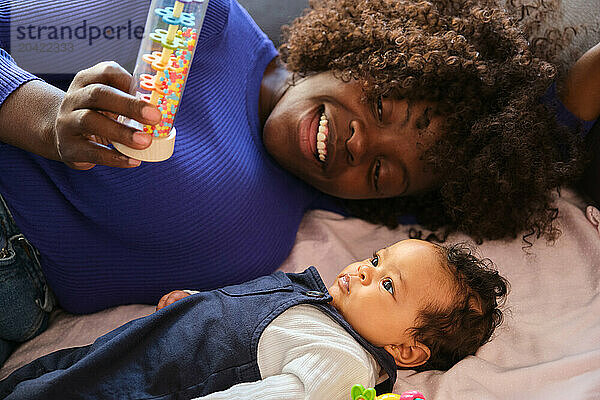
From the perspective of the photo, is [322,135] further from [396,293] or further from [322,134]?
[396,293]

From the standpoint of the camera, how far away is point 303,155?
1.43m

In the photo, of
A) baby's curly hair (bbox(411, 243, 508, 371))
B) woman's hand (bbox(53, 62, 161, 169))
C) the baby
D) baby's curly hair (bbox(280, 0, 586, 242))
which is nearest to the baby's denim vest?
the baby

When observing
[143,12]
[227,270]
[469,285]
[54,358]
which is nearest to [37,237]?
[54,358]

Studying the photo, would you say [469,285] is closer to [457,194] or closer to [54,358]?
[457,194]

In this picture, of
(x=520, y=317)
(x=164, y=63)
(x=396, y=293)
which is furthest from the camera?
(x=520, y=317)

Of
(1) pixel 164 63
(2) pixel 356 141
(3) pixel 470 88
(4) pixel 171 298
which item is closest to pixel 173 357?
(4) pixel 171 298

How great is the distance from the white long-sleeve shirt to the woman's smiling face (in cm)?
43

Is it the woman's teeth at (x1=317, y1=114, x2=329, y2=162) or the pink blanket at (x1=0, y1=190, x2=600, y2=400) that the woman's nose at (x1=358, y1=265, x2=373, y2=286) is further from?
the woman's teeth at (x1=317, y1=114, x2=329, y2=162)

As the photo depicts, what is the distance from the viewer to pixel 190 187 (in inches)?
48.8

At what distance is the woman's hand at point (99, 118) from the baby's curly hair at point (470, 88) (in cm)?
63

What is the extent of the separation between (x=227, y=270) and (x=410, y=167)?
1.68 feet

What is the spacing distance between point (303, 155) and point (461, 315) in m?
0.54

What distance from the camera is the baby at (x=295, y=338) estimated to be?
104 centimetres

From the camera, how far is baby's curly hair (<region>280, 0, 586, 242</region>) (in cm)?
135
